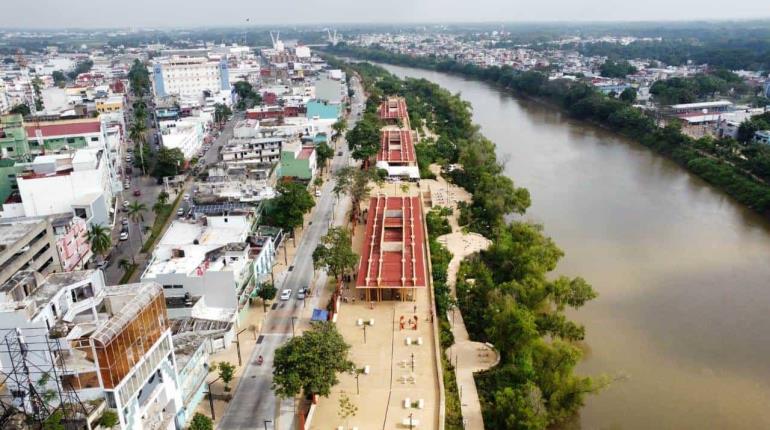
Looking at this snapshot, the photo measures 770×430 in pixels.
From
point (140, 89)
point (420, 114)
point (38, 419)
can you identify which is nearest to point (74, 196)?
point (38, 419)

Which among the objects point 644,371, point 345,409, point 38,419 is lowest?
point 644,371

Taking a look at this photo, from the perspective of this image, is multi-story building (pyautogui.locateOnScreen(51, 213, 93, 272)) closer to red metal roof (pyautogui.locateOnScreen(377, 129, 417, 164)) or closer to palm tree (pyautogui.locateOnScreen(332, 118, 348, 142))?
red metal roof (pyautogui.locateOnScreen(377, 129, 417, 164))

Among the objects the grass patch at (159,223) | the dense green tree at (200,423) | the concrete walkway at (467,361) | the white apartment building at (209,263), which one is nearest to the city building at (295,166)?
the grass patch at (159,223)

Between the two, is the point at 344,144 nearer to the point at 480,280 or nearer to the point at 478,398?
the point at 480,280

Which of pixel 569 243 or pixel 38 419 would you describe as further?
pixel 569 243

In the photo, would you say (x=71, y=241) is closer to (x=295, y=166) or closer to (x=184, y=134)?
(x=295, y=166)
